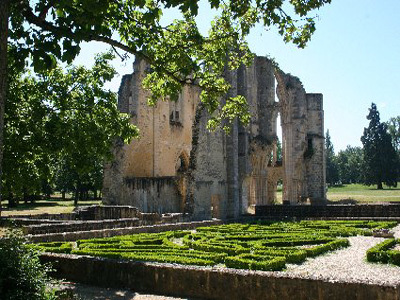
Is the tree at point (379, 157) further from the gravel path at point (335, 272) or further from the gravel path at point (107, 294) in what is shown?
the gravel path at point (107, 294)

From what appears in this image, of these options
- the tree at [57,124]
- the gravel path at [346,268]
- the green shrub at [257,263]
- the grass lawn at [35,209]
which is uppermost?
the tree at [57,124]

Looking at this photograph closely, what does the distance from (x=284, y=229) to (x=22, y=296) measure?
1156 cm

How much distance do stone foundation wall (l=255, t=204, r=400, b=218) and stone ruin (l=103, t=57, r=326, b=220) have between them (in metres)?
3.75

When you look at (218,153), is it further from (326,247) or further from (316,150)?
(326,247)

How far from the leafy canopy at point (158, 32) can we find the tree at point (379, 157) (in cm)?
5788

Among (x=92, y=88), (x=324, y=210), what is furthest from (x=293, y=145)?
(x=92, y=88)

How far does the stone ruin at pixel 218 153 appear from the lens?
25.8 m

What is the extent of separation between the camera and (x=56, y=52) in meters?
7.38

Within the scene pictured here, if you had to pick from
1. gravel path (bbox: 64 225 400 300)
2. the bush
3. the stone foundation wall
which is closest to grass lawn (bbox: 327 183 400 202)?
the stone foundation wall

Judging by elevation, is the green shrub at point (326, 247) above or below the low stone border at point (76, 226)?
below

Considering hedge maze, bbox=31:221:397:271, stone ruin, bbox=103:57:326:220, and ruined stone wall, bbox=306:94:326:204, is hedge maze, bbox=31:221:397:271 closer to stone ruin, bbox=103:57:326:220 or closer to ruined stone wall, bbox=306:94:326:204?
stone ruin, bbox=103:57:326:220

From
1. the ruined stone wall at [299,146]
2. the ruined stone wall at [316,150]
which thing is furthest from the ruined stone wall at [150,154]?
the ruined stone wall at [316,150]

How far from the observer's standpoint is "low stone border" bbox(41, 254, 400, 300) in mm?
6052

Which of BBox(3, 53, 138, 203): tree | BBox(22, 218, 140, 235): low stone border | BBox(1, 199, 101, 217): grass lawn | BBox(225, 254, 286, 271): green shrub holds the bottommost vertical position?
BBox(1, 199, 101, 217): grass lawn
